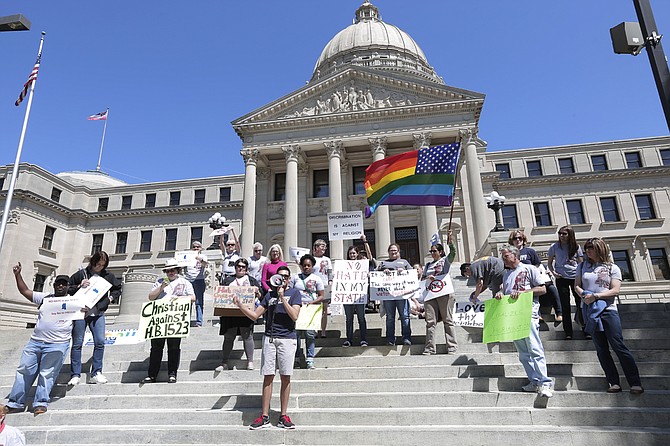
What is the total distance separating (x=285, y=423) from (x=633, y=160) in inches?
1912

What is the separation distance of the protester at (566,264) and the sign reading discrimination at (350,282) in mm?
3978

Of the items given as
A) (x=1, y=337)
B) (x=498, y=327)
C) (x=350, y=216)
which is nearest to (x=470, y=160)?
(x=350, y=216)

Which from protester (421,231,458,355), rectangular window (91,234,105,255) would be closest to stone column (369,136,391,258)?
protester (421,231,458,355)

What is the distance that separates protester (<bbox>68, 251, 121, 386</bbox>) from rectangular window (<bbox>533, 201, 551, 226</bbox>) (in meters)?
40.8

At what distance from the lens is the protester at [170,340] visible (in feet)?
25.0

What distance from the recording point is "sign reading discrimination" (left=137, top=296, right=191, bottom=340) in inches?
299

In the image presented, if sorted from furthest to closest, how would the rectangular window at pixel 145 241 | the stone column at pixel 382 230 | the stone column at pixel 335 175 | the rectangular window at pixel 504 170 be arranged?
the rectangular window at pixel 145 241 < the rectangular window at pixel 504 170 < the stone column at pixel 335 175 < the stone column at pixel 382 230

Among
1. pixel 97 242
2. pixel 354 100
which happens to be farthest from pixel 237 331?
pixel 97 242

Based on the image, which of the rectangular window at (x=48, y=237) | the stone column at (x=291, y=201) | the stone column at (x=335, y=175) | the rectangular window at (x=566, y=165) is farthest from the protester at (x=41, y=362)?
the rectangular window at (x=566, y=165)

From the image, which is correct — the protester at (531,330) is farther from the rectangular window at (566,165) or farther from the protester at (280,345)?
the rectangular window at (566,165)

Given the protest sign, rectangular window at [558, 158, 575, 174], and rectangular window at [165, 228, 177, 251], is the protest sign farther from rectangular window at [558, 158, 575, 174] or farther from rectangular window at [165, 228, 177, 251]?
rectangular window at [165, 228, 177, 251]

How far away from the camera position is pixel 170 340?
303 inches

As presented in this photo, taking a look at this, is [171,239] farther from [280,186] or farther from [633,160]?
[633,160]

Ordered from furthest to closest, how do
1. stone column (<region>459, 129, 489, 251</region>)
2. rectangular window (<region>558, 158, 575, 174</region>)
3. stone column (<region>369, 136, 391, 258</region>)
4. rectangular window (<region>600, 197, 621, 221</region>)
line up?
1. rectangular window (<region>558, 158, 575, 174</region>)
2. rectangular window (<region>600, 197, 621, 221</region>)
3. stone column (<region>369, 136, 391, 258</region>)
4. stone column (<region>459, 129, 489, 251</region>)
